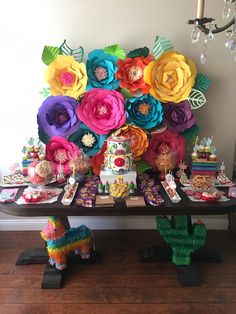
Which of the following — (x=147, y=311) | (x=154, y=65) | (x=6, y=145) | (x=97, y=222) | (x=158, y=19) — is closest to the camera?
(x=147, y=311)

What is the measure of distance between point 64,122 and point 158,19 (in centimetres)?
94

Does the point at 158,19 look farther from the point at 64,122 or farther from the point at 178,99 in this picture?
the point at 64,122

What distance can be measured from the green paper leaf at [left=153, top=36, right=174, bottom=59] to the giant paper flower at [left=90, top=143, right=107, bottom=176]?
27.6 inches

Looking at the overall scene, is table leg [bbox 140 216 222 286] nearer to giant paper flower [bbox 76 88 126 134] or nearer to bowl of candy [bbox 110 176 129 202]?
bowl of candy [bbox 110 176 129 202]

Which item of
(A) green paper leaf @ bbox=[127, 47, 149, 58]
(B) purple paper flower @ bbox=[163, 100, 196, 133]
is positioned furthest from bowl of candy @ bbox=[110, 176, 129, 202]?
(A) green paper leaf @ bbox=[127, 47, 149, 58]

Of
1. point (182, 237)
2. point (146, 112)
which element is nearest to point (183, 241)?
point (182, 237)

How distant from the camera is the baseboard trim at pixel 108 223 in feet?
8.04

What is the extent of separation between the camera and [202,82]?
201 centimetres

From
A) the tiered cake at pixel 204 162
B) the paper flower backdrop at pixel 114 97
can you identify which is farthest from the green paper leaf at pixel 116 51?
the tiered cake at pixel 204 162

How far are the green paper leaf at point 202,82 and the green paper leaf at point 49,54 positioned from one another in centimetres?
94

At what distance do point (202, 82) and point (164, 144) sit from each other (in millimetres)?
485

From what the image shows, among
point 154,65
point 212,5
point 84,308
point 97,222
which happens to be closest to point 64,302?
point 84,308

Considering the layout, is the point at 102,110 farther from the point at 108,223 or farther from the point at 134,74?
the point at 108,223

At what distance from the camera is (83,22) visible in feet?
6.66
